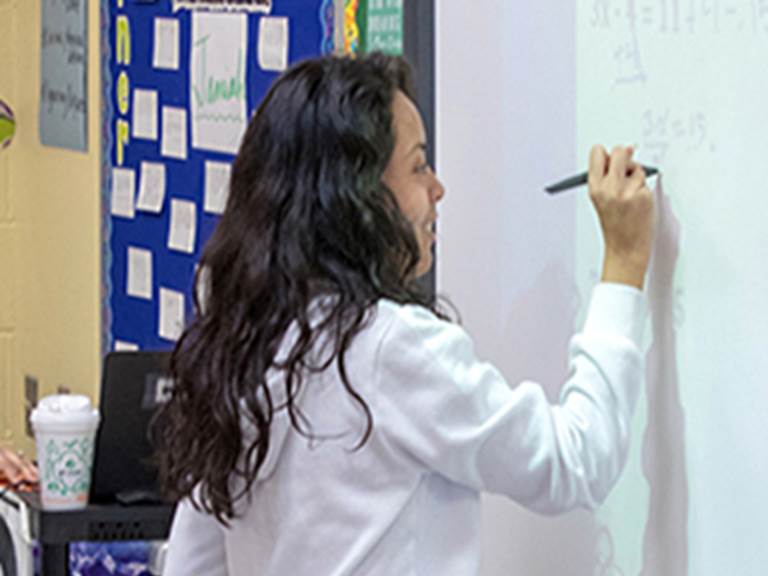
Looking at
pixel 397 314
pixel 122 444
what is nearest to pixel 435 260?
pixel 122 444

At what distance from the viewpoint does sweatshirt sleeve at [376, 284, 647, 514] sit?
125 centimetres

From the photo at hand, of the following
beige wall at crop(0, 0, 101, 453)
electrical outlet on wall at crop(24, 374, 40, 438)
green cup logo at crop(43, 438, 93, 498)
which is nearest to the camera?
green cup logo at crop(43, 438, 93, 498)

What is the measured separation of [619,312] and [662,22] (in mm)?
257

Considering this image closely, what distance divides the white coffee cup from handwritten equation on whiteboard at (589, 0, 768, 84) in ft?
3.13

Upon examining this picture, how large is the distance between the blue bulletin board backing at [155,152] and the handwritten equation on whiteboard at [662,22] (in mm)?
1301

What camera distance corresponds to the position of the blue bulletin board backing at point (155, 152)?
2.85m

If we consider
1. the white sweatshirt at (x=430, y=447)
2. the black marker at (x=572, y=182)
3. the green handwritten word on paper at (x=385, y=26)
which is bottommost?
the white sweatshirt at (x=430, y=447)

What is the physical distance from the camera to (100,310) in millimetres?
3641

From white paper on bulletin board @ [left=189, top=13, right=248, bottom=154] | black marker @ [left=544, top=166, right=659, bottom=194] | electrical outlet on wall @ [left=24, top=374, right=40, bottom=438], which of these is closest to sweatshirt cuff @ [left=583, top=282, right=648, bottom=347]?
black marker @ [left=544, top=166, right=659, bottom=194]

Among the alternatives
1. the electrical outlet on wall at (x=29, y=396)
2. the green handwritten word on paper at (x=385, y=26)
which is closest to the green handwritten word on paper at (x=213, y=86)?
the green handwritten word on paper at (x=385, y=26)

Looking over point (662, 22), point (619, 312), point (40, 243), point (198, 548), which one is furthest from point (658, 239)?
point (40, 243)

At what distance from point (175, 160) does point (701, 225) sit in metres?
1.98

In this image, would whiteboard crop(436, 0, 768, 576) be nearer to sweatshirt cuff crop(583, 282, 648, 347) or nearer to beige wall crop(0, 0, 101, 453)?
sweatshirt cuff crop(583, 282, 648, 347)

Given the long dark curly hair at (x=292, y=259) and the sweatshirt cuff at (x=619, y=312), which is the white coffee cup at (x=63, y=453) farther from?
the sweatshirt cuff at (x=619, y=312)
